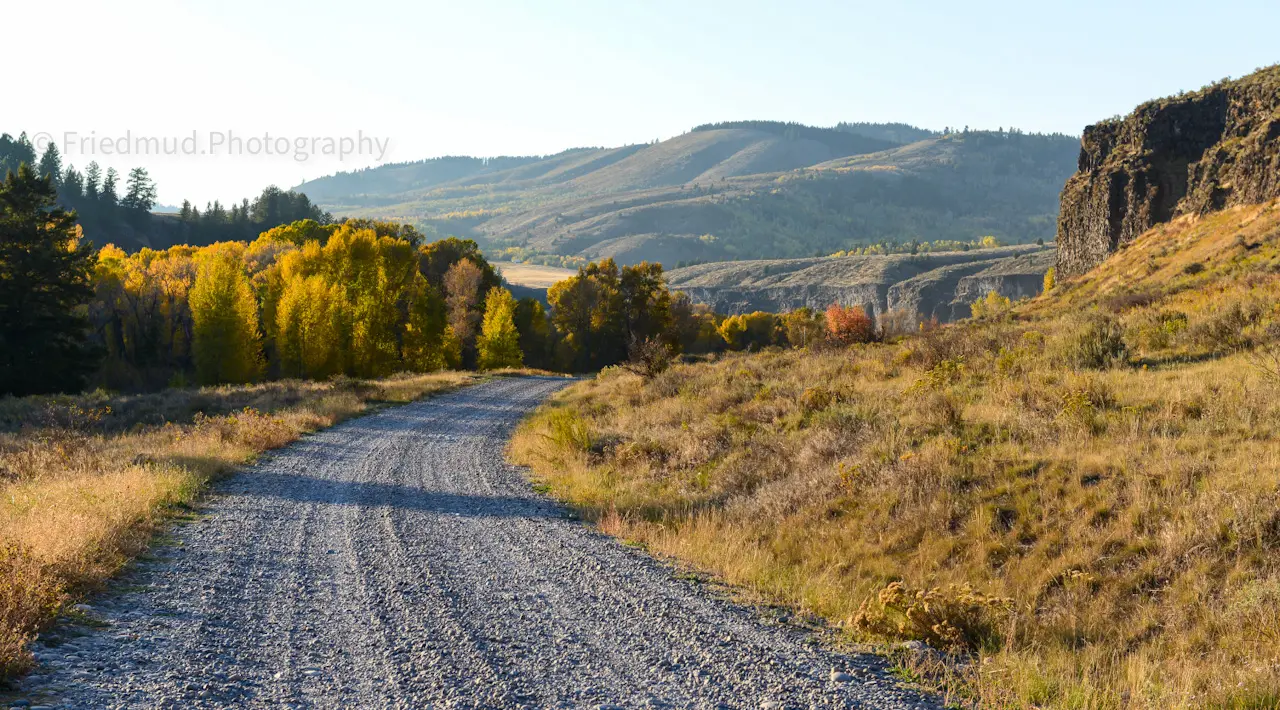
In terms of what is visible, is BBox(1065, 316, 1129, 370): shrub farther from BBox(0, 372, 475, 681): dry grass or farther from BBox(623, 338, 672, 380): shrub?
BBox(0, 372, 475, 681): dry grass

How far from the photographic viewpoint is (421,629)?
712 centimetres

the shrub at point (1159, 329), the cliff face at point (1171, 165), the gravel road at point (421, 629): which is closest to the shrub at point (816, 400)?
the gravel road at point (421, 629)

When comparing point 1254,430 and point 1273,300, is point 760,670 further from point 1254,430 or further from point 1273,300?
point 1273,300

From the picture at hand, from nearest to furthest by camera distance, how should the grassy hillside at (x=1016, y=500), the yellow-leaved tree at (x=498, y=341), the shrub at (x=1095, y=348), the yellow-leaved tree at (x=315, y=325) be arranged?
the grassy hillside at (x=1016, y=500)
the shrub at (x=1095, y=348)
the yellow-leaved tree at (x=315, y=325)
the yellow-leaved tree at (x=498, y=341)

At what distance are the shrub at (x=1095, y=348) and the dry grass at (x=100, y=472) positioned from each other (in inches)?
664

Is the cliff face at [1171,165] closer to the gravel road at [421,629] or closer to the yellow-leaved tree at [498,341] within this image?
the yellow-leaved tree at [498,341]

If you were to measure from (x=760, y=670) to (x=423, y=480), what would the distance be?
11.1 metres

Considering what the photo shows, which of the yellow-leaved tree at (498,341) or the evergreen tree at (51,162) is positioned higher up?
the evergreen tree at (51,162)

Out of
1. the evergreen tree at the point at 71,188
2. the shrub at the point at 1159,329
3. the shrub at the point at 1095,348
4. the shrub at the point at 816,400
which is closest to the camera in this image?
the shrub at the point at 1095,348

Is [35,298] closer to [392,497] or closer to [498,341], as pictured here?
[498,341]

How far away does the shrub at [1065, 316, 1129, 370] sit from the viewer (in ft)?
53.4

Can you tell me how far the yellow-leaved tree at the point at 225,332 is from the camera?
56500 mm

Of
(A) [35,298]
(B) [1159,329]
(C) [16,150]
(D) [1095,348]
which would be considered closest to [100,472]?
(D) [1095,348]

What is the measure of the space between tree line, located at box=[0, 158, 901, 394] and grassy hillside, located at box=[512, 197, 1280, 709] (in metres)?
15.4
